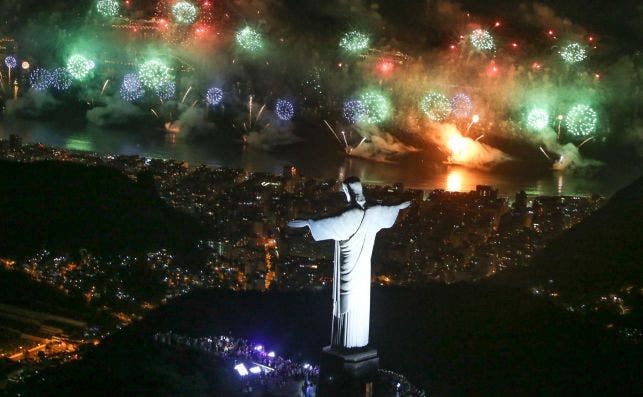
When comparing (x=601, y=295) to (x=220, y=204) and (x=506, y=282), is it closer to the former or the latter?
(x=506, y=282)

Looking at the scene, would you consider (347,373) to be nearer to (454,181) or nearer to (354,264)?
(354,264)

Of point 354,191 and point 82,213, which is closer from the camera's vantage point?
point 354,191

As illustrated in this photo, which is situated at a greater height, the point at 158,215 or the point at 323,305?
the point at 158,215

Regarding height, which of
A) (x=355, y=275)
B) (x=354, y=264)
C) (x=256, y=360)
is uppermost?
(x=354, y=264)

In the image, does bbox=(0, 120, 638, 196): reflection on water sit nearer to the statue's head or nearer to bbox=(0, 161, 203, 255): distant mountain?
bbox=(0, 161, 203, 255): distant mountain

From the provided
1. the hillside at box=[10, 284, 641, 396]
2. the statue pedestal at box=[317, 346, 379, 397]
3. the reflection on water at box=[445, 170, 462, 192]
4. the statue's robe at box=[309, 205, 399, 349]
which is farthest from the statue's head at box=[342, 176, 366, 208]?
the reflection on water at box=[445, 170, 462, 192]

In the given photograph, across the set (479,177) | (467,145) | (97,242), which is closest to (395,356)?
(97,242)

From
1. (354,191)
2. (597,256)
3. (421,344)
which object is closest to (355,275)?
(354,191)

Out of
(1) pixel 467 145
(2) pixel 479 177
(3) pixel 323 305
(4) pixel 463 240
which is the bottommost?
(3) pixel 323 305
